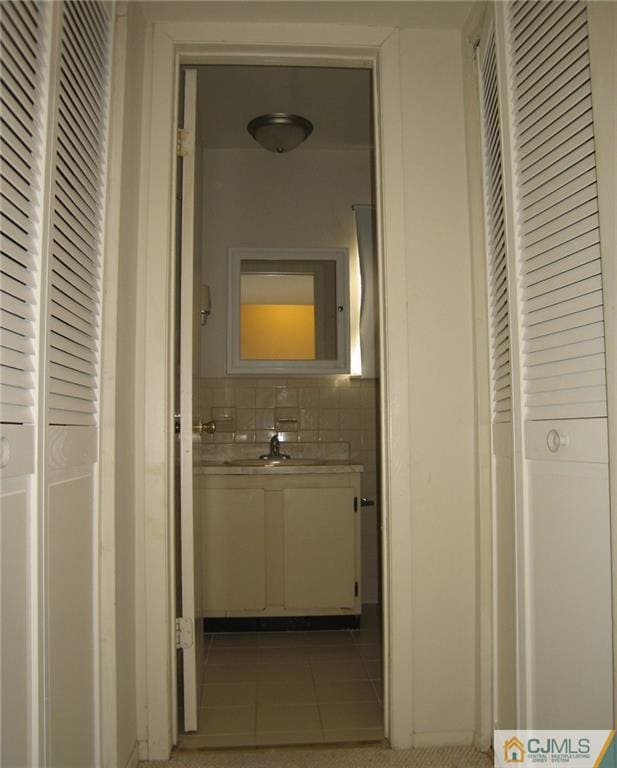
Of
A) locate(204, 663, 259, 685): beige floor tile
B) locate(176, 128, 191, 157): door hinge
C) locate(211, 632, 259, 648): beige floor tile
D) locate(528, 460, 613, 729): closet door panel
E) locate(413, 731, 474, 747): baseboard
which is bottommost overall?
locate(211, 632, 259, 648): beige floor tile

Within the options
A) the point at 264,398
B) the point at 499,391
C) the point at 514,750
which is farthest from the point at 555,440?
the point at 264,398

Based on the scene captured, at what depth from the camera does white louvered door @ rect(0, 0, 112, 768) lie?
1047 mm

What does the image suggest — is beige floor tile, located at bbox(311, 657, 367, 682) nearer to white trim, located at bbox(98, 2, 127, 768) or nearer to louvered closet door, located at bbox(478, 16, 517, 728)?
louvered closet door, located at bbox(478, 16, 517, 728)

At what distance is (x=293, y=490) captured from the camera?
290 centimetres

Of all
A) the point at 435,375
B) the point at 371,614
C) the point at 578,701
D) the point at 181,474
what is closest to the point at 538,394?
the point at 435,375

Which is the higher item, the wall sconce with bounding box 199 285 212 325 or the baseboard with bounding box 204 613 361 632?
the wall sconce with bounding box 199 285 212 325

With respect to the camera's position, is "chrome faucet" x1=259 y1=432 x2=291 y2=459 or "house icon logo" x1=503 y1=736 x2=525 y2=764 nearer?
"house icon logo" x1=503 y1=736 x2=525 y2=764

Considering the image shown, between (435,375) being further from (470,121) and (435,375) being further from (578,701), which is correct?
(578,701)

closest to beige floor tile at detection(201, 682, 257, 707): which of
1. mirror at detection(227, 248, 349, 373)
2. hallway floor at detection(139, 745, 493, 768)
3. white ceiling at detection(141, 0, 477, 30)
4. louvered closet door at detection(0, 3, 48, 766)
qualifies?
hallway floor at detection(139, 745, 493, 768)

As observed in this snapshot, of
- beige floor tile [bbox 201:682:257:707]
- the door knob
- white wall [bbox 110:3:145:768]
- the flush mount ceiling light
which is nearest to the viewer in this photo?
the door knob

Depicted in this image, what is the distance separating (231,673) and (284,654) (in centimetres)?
30

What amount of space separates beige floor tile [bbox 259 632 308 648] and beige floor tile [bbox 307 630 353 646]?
38 millimetres

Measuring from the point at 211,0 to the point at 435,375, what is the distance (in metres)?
1.39

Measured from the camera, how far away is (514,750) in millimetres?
1518
